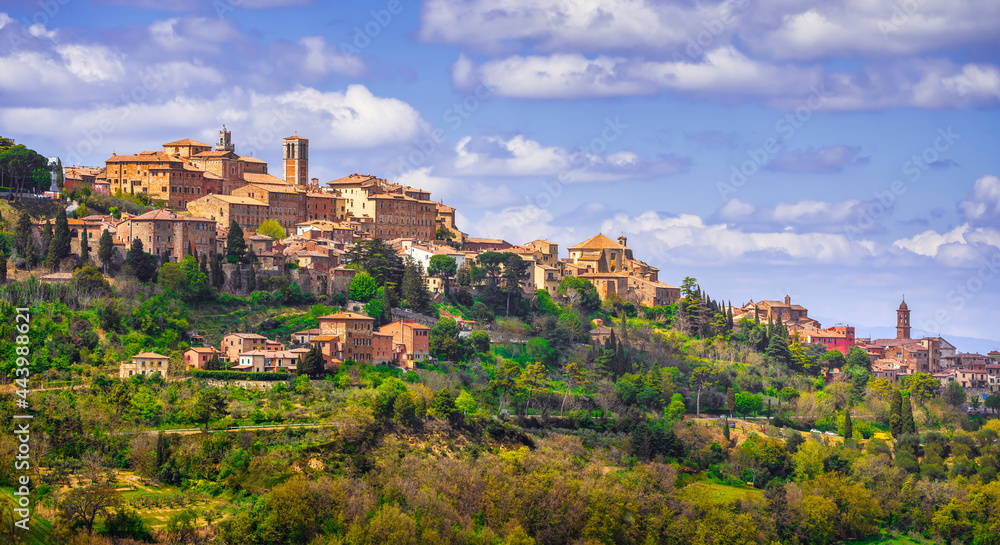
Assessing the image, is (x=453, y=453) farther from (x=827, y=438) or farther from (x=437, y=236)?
(x=437, y=236)

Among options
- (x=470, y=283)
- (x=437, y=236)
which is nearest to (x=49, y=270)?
(x=470, y=283)

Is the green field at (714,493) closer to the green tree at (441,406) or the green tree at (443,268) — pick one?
the green tree at (441,406)

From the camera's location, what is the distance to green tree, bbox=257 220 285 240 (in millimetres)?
78562

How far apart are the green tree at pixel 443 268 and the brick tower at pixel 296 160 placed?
21.3 meters

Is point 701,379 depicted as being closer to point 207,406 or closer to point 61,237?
point 207,406

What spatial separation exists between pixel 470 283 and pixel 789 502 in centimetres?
2916

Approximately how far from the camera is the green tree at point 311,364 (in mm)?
59625

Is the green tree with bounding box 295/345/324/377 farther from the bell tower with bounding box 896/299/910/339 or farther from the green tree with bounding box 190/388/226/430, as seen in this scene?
the bell tower with bounding box 896/299/910/339

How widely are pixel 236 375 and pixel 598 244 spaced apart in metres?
47.0

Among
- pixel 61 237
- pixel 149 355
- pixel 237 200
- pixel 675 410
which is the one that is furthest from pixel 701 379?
pixel 61 237

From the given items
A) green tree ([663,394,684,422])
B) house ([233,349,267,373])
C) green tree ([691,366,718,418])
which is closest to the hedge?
house ([233,349,267,373])

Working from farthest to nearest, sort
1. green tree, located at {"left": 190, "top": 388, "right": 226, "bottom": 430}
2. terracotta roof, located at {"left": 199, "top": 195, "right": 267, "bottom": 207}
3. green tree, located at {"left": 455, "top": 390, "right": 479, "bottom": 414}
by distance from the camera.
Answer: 1. terracotta roof, located at {"left": 199, "top": 195, "right": 267, "bottom": 207}
2. green tree, located at {"left": 455, "top": 390, "right": 479, "bottom": 414}
3. green tree, located at {"left": 190, "top": 388, "right": 226, "bottom": 430}

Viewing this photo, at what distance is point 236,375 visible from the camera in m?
57.8

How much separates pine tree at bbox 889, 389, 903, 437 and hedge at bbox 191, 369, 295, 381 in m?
37.7
